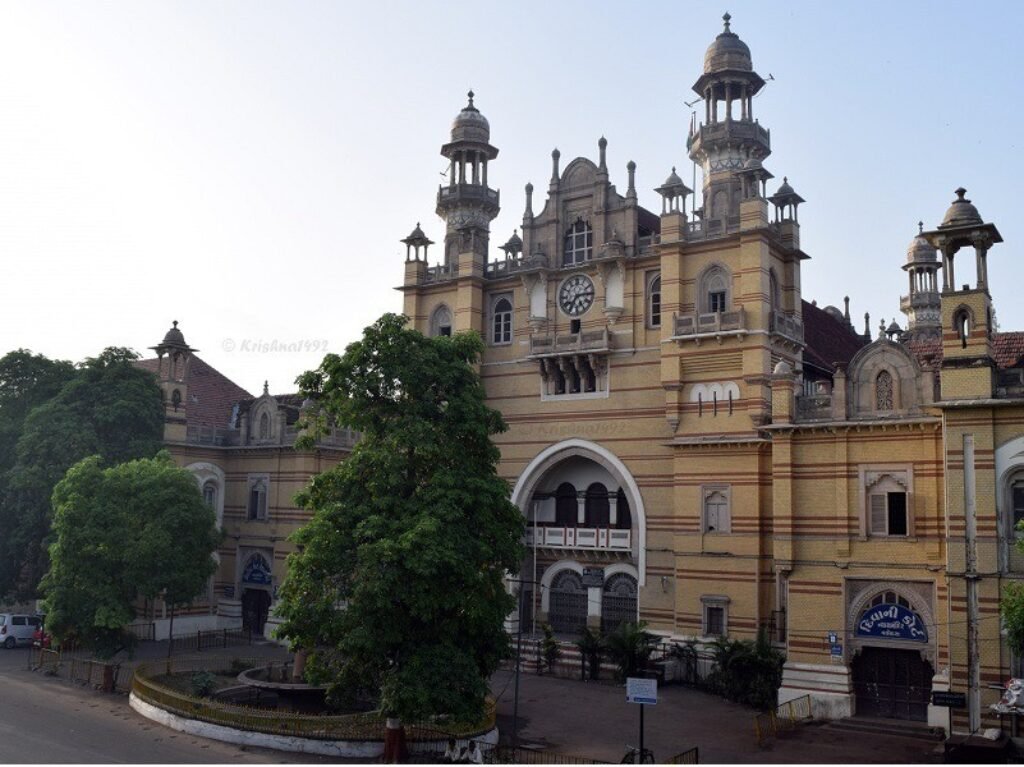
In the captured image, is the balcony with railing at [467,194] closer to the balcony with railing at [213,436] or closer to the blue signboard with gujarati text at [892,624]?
the balcony with railing at [213,436]

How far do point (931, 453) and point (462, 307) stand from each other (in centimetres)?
2059

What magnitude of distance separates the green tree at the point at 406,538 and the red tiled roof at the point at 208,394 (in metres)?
24.5

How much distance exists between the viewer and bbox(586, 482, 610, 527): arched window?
3884cm

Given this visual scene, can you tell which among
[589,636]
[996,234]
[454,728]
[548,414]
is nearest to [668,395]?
[548,414]

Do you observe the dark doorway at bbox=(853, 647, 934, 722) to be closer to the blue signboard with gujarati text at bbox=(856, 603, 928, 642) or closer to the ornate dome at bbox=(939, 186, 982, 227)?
the blue signboard with gujarati text at bbox=(856, 603, 928, 642)

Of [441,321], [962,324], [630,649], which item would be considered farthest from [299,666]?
[962,324]

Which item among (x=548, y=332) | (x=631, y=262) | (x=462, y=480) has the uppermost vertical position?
(x=631, y=262)

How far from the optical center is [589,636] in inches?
1358

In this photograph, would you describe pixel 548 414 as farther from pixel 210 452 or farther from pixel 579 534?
pixel 210 452

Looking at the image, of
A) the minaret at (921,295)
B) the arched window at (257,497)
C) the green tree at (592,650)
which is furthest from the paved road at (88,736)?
the minaret at (921,295)

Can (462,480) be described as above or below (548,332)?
below

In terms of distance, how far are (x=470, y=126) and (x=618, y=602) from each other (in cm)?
2257

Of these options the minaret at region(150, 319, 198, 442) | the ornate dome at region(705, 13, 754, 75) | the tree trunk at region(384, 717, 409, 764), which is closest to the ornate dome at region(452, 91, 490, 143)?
the ornate dome at region(705, 13, 754, 75)

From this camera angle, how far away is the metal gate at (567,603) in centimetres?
3822
